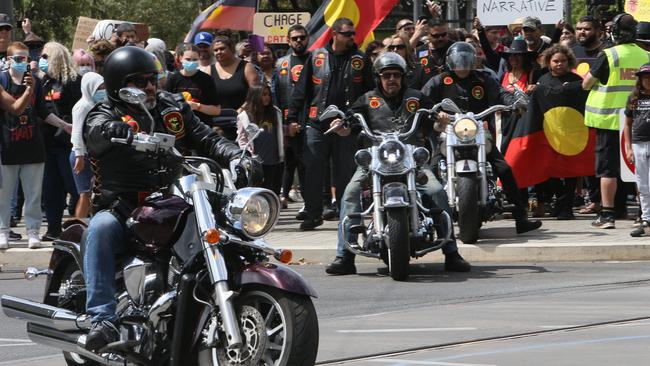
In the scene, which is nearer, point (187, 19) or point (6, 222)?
point (6, 222)

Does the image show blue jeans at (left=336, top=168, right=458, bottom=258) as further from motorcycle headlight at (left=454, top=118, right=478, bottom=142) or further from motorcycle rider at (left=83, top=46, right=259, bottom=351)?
motorcycle rider at (left=83, top=46, right=259, bottom=351)

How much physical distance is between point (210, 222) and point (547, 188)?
378 inches

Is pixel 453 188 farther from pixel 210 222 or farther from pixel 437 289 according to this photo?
pixel 210 222

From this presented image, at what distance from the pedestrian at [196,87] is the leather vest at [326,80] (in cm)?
107

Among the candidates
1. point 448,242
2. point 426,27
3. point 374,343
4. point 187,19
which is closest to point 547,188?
point 426,27

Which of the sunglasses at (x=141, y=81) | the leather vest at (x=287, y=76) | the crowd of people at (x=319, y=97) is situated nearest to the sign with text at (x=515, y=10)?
the crowd of people at (x=319, y=97)

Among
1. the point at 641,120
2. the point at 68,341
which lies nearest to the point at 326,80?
the point at 641,120

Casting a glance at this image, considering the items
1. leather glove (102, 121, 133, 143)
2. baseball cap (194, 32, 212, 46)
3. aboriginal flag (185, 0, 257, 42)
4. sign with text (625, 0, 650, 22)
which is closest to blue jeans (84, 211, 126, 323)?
leather glove (102, 121, 133, 143)

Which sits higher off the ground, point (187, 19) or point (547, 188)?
point (187, 19)

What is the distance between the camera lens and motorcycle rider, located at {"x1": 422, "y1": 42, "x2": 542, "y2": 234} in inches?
536

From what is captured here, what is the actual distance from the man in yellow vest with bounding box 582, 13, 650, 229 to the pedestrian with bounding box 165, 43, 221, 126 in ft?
12.8

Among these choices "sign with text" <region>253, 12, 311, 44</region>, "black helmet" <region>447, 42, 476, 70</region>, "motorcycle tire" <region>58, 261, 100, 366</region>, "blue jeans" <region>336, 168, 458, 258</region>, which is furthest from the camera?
"sign with text" <region>253, 12, 311, 44</region>

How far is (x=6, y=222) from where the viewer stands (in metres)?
14.0

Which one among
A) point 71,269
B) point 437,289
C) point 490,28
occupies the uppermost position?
point 490,28
